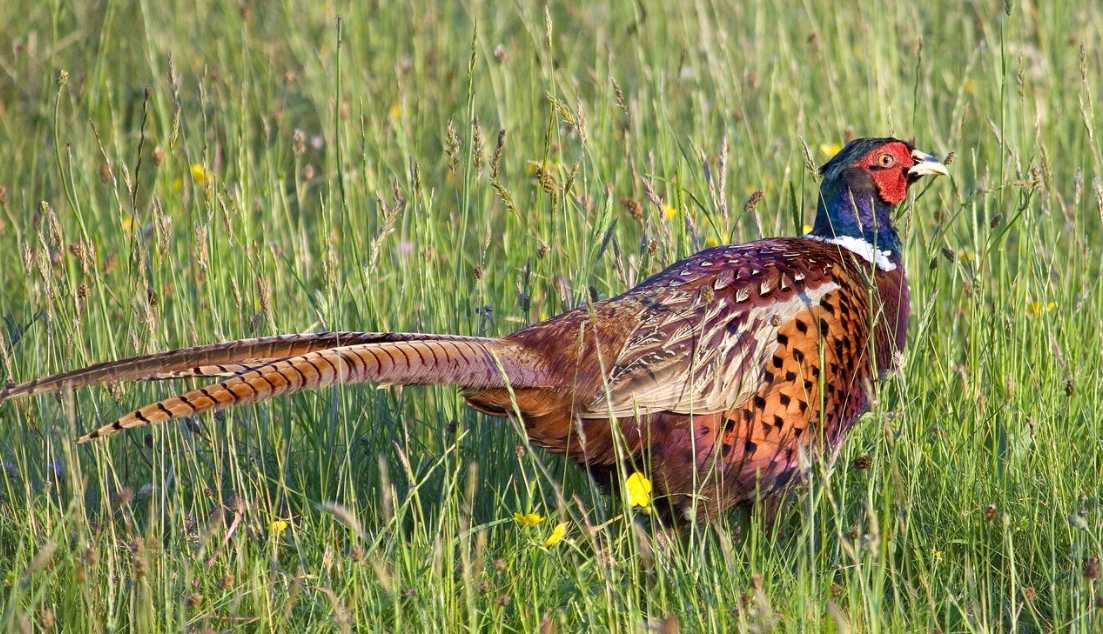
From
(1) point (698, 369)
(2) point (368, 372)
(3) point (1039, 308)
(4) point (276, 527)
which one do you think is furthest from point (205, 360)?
(3) point (1039, 308)

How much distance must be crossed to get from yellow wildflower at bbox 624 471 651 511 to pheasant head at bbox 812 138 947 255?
1070 millimetres

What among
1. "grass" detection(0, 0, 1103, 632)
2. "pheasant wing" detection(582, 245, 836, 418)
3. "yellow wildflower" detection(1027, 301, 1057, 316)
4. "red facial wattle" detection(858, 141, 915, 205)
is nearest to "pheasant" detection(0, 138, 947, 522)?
"pheasant wing" detection(582, 245, 836, 418)

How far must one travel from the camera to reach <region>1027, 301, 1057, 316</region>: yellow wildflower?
3.51 meters

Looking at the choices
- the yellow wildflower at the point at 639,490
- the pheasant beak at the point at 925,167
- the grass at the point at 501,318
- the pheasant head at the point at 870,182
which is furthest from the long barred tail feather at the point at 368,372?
the pheasant beak at the point at 925,167

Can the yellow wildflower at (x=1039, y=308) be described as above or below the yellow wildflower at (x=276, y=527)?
above

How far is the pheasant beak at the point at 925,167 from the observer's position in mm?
3812

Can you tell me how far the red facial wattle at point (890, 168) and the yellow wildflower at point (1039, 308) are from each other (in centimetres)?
47

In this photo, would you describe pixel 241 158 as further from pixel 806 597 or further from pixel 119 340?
pixel 806 597

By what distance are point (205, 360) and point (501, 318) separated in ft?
4.51

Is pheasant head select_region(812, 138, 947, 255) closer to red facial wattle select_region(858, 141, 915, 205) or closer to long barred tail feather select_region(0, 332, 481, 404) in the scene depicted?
red facial wattle select_region(858, 141, 915, 205)

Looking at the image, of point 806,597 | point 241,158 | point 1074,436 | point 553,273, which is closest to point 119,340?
point 241,158

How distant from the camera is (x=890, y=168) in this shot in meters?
3.80

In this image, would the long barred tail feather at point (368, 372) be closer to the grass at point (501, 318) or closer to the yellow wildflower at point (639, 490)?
the grass at point (501, 318)

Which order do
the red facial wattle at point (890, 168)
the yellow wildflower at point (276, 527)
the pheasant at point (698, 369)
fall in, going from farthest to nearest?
the red facial wattle at point (890, 168) < the pheasant at point (698, 369) < the yellow wildflower at point (276, 527)
